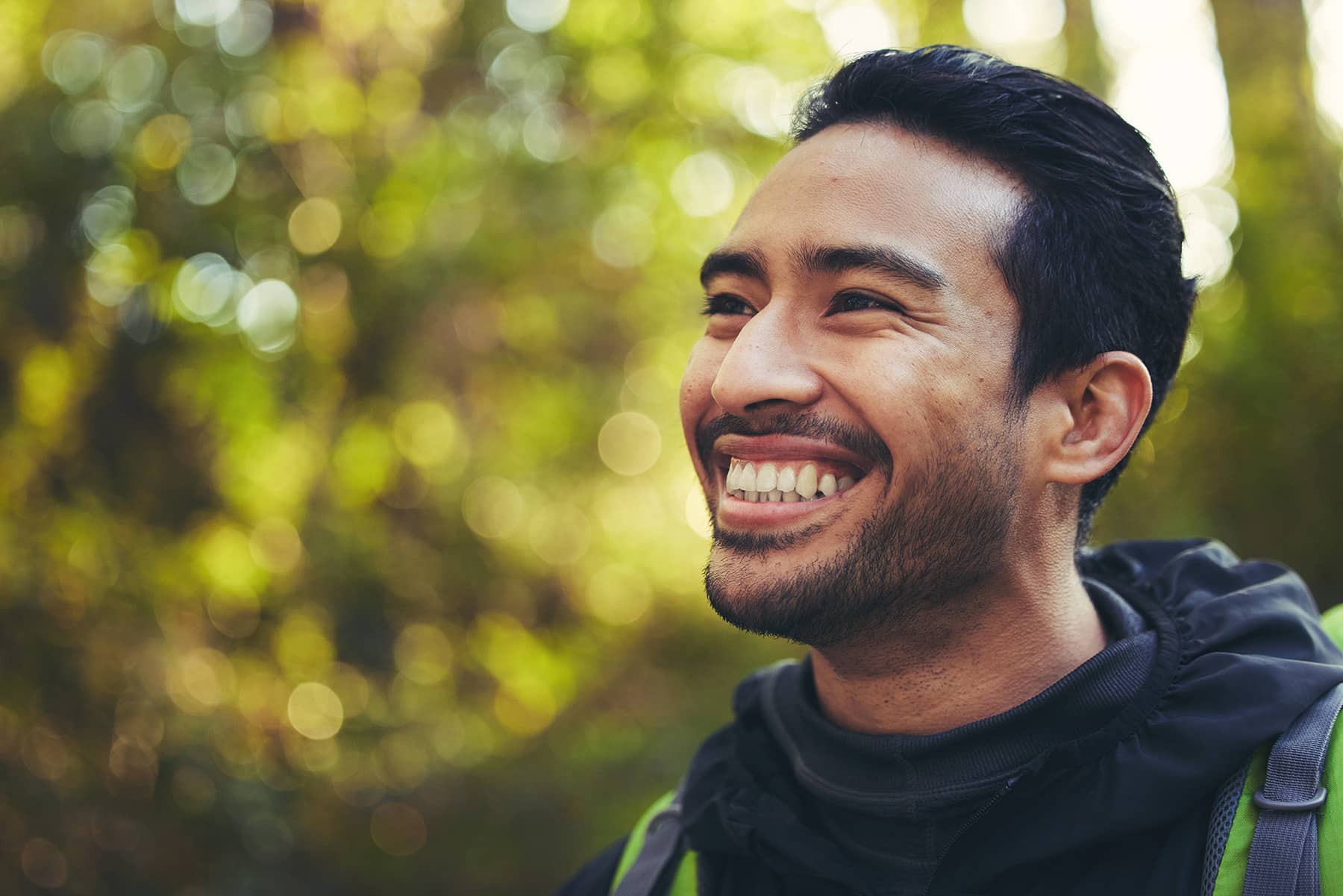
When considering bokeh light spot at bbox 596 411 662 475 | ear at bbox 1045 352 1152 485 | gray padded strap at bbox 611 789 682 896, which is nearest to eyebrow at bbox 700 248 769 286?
ear at bbox 1045 352 1152 485

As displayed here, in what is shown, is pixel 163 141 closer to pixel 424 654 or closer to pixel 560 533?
pixel 424 654

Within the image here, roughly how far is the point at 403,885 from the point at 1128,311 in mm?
4163

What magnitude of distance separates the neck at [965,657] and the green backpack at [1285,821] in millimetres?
341

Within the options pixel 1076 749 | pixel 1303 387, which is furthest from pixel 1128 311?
pixel 1303 387

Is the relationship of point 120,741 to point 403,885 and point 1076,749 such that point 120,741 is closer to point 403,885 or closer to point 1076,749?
point 403,885

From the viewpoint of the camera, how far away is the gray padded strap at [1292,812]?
1.22m

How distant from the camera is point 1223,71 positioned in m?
4.76

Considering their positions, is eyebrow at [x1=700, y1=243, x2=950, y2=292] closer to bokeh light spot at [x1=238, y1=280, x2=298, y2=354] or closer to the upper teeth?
the upper teeth

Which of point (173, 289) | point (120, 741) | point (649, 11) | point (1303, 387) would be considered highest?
point (649, 11)

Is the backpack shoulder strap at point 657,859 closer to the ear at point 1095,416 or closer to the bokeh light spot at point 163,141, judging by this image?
the ear at point 1095,416

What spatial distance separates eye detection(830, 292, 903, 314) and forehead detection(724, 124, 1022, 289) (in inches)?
3.3

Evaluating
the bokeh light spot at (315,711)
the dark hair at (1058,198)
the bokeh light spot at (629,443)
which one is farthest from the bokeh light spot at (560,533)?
the dark hair at (1058,198)

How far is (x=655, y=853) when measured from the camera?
1.82 m

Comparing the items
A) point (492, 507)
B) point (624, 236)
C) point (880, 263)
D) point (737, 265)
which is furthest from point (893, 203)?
point (624, 236)
